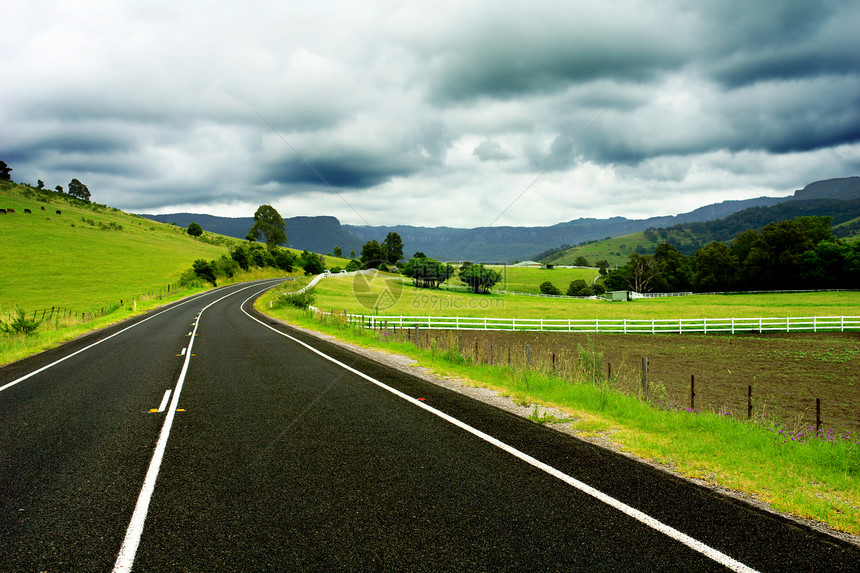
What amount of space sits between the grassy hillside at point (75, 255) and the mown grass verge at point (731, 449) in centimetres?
5006

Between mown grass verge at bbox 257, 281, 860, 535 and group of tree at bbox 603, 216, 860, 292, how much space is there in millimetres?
102316

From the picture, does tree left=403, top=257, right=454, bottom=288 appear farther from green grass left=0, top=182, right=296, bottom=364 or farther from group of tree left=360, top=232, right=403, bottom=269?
green grass left=0, top=182, right=296, bottom=364

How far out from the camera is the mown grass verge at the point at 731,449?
4.68 m

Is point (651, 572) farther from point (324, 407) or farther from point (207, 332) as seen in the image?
point (207, 332)

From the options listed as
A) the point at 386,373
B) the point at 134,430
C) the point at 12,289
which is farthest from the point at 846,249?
the point at 12,289

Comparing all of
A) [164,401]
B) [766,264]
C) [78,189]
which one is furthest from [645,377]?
[78,189]

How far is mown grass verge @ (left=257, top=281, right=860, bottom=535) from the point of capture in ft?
15.4

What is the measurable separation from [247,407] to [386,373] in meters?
4.44

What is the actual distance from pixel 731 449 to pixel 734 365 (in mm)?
18293

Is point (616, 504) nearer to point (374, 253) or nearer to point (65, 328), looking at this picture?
point (65, 328)

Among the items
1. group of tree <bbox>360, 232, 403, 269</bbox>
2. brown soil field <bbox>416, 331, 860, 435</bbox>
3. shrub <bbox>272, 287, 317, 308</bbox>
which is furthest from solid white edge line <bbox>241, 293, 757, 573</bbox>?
group of tree <bbox>360, 232, 403, 269</bbox>

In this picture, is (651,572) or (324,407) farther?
(324,407)

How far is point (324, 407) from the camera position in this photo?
8.50 meters

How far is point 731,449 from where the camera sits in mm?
6059
